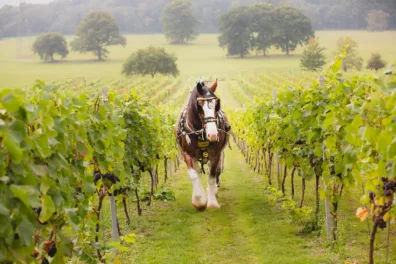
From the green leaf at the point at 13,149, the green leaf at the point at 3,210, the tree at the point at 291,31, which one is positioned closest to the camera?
the green leaf at the point at 3,210

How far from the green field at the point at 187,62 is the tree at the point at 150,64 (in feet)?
7.14

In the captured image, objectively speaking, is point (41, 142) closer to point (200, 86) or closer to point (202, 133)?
point (200, 86)

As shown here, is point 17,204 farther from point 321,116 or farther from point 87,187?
point 321,116

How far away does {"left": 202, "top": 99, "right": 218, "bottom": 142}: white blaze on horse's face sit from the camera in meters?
7.64

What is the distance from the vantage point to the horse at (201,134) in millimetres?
7918

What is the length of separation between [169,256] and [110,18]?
104m

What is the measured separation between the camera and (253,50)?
332 ft

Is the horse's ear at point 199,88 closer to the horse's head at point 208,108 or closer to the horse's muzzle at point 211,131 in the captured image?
the horse's head at point 208,108

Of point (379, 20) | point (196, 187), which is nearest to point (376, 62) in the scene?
point (379, 20)

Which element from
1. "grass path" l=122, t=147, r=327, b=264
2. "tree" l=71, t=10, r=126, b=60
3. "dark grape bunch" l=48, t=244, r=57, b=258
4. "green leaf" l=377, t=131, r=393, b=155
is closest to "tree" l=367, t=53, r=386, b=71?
"tree" l=71, t=10, r=126, b=60

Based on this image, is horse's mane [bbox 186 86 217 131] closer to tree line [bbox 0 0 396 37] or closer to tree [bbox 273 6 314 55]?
tree [bbox 273 6 314 55]

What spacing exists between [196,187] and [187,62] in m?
92.8

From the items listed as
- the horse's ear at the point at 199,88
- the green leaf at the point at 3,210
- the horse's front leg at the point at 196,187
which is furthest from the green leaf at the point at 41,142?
the horse's front leg at the point at 196,187

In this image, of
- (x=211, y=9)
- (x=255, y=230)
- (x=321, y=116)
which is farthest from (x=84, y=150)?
(x=211, y=9)
